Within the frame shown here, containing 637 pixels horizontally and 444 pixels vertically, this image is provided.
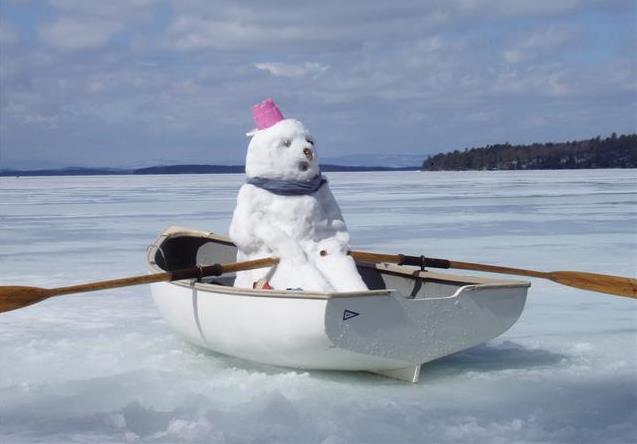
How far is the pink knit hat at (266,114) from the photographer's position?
4.66 meters

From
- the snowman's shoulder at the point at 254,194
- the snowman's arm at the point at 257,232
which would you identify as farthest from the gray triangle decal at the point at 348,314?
the snowman's shoulder at the point at 254,194

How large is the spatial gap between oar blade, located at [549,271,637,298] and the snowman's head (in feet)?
4.44

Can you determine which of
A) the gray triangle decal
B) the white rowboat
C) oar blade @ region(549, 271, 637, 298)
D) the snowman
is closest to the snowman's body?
the snowman

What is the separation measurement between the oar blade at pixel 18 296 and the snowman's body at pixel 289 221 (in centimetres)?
99

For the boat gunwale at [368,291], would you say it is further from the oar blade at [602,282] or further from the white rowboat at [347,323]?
the oar blade at [602,282]

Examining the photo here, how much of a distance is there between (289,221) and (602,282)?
1562 mm

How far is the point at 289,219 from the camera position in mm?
4359

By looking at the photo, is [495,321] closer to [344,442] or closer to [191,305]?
[344,442]

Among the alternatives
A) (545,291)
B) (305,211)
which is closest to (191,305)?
(305,211)

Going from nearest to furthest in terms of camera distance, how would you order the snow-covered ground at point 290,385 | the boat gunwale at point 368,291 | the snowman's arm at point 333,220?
1. the snow-covered ground at point 290,385
2. the boat gunwale at point 368,291
3. the snowman's arm at point 333,220

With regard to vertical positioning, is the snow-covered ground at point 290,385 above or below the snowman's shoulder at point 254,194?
below

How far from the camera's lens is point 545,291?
6090mm

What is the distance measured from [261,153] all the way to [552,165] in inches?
2758

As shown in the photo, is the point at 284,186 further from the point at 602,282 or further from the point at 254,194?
the point at 602,282
